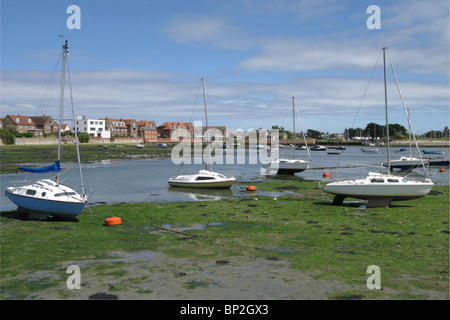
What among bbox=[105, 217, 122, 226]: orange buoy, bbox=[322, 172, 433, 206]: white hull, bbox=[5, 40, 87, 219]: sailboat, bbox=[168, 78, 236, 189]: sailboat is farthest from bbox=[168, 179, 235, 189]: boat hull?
bbox=[5, 40, 87, 219]: sailboat

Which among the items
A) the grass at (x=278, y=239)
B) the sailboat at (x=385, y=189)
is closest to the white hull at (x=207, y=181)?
the grass at (x=278, y=239)

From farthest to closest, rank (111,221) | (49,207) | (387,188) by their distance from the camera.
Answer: (387,188) < (111,221) < (49,207)

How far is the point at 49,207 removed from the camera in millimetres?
22406

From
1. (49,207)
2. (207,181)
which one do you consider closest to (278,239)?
(49,207)

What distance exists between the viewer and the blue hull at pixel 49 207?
2227cm

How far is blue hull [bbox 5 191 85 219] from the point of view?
22.3 meters

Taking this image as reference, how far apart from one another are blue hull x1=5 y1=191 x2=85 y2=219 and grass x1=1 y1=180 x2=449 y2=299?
0.68 metres

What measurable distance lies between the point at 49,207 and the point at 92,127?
157m

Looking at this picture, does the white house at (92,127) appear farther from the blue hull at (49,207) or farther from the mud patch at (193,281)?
the mud patch at (193,281)

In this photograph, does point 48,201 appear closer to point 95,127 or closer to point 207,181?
point 207,181

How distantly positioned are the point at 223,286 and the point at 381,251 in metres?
7.73

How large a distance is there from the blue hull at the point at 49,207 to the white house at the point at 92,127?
14977 cm
